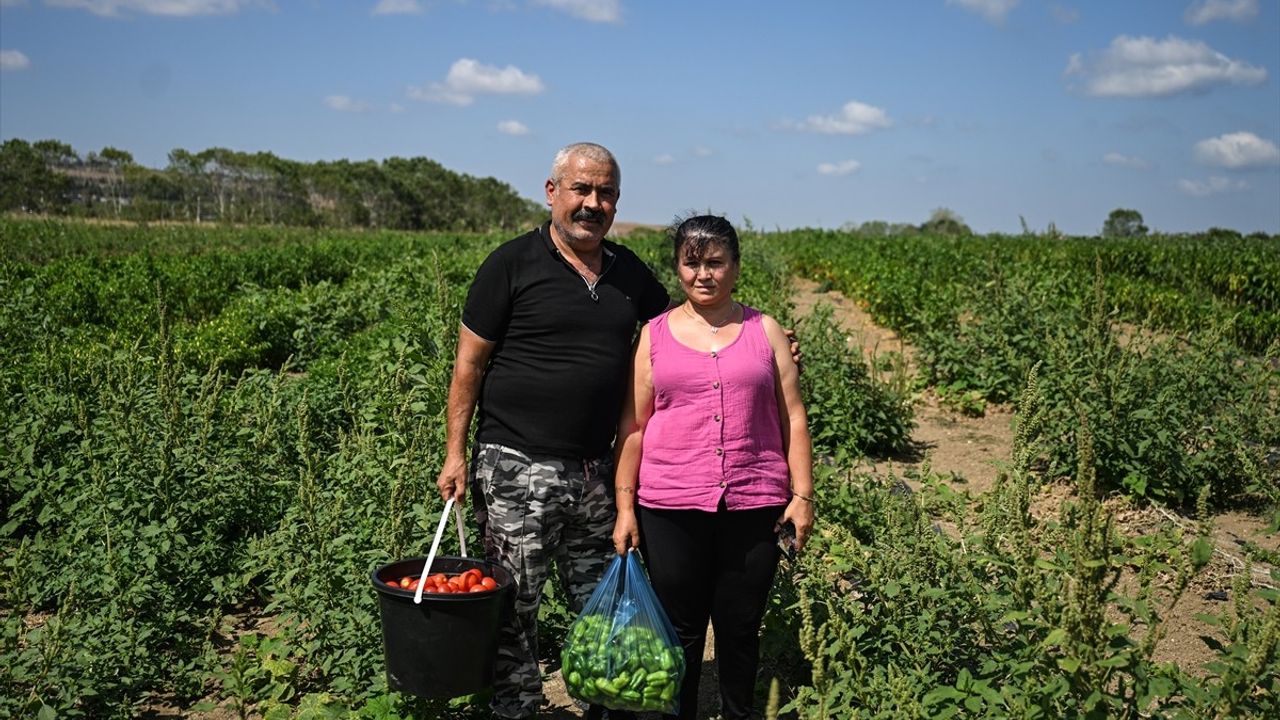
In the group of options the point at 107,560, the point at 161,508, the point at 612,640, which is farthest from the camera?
the point at 161,508

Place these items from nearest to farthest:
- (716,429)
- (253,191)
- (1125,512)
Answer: (716,429) < (1125,512) < (253,191)

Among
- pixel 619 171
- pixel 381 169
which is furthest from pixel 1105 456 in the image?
pixel 381 169

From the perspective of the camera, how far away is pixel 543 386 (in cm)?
320

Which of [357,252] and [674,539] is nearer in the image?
[674,539]

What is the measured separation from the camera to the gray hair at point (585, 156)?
3164 mm

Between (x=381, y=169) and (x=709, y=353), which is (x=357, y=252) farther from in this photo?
(x=381, y=169)

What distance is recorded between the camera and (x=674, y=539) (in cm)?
Result: 313

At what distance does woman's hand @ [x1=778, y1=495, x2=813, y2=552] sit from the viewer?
10.3 ft

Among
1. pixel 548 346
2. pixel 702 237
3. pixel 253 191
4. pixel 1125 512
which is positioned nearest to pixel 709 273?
pixel 702 237

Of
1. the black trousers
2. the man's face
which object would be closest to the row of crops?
the black trousers

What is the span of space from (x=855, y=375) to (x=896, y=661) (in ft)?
15.2

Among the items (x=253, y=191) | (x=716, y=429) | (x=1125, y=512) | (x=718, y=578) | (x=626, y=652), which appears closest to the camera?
(x=626, y=652)

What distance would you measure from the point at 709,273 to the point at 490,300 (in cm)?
71

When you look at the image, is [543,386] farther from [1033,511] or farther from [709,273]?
[1033,511]
